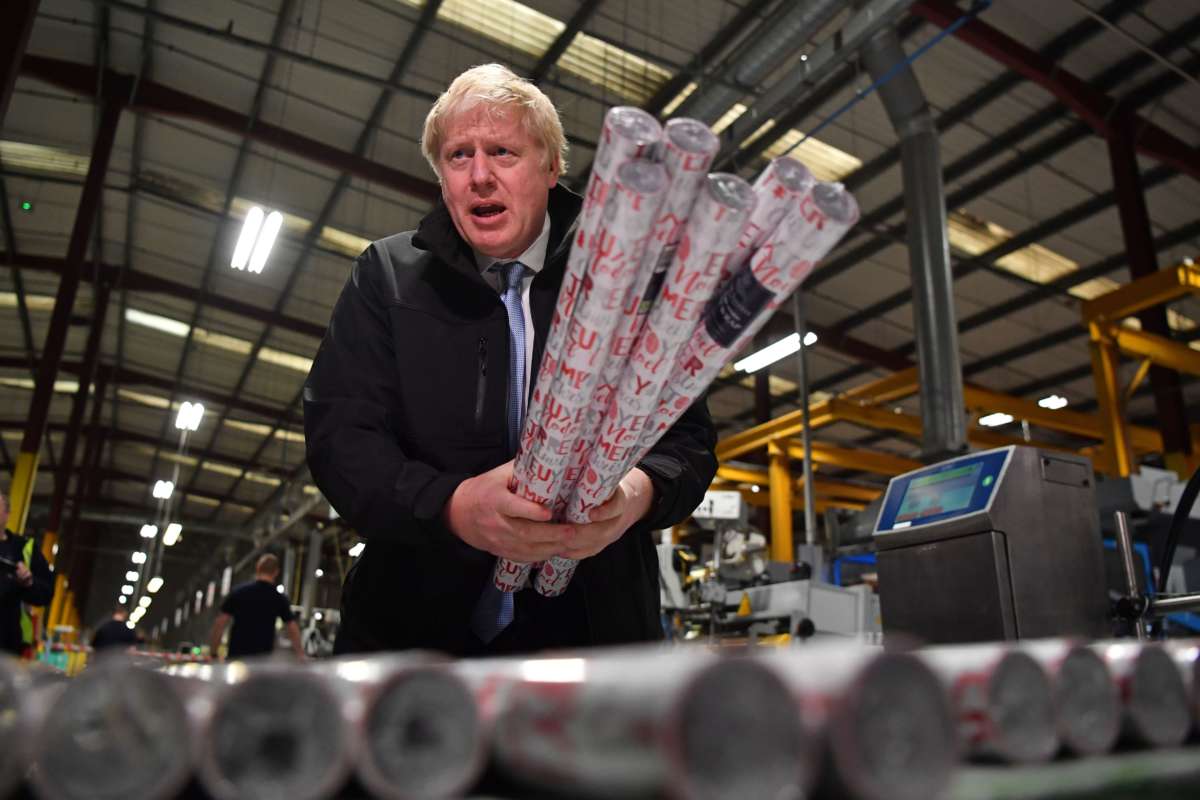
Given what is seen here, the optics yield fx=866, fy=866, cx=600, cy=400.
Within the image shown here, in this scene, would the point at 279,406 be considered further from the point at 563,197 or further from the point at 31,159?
the point at 563,197

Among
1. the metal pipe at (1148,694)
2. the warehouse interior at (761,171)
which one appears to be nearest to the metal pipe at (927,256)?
the warehouse interior at (761,171)

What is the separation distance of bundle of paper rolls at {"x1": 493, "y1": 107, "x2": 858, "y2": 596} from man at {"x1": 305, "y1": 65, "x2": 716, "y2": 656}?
0.31 m

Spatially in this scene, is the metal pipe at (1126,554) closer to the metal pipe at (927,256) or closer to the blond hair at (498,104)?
the blond hair at (498,104)

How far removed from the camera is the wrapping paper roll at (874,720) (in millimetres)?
370

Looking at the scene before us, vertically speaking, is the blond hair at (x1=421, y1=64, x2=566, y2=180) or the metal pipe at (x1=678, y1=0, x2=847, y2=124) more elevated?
the metal pipe at (x1=678, y1=0, x2=847, y2=124)

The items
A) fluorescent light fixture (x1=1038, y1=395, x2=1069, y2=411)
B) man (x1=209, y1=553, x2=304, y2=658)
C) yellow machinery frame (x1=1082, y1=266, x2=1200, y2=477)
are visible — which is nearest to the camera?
yellow machinery frame (x1=1082, y1=266, x2=1200, y2=477)

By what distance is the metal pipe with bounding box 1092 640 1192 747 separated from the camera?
523mm

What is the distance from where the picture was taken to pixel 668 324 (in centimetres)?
67

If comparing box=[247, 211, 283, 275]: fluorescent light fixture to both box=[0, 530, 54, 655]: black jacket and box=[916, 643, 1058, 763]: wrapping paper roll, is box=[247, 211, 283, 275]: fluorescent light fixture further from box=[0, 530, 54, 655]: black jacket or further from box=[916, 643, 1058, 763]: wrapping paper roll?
box=[916, 643, 1058, 763]: wrapping paper roll

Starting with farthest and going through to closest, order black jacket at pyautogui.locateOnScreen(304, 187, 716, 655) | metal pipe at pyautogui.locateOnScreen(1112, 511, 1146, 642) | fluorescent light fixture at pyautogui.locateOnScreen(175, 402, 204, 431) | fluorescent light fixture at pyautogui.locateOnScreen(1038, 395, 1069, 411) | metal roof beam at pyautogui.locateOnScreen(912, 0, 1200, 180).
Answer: fluorescent light fixture at pyautogui.locateOnScreen(1038, 395, 1069, 411)
fluorescent light fixture at pyautogui.locateOnScreen(175, 402, 204, 431)
metal roof beam at pyautogui.locateOnScreen(912, 0, 1200, 180)
metal pipe at pyautogui.locateOnScreen(1112, 511, 1146, 642)
black jacket at pyautogui.locateOnScreen(304, 187, 716, 655)

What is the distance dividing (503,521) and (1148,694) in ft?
1.96

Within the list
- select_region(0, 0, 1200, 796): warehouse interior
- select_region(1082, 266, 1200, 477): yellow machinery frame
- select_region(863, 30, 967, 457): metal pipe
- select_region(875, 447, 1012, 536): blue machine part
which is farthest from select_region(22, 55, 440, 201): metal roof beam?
select_region(875, 447, 1012, 536): blue machine part

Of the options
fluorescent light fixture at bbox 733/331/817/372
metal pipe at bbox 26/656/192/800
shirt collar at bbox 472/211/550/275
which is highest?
fluorescent light fixture at bbox 733/331/817/372

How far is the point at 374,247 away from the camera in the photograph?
124cm
